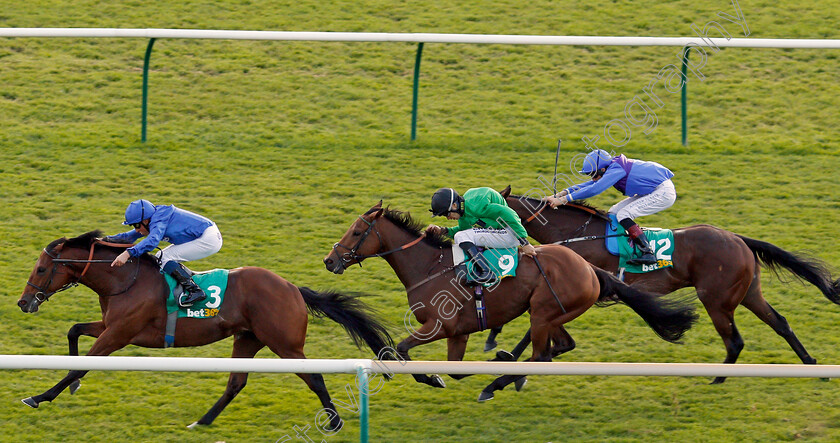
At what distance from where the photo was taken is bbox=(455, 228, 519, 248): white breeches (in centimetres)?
648

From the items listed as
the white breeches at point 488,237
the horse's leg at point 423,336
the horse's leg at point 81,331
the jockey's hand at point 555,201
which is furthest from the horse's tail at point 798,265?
the horse's leg at point 81,331

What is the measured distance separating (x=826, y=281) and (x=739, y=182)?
2.70 meters

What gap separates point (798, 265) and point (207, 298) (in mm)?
3748

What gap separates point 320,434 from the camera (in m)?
5.99

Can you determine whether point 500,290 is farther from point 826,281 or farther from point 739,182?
point 739,182

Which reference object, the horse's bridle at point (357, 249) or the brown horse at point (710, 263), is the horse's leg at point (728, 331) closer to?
the brown horse at point (710, 263)

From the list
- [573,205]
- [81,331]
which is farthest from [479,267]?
[81,331]

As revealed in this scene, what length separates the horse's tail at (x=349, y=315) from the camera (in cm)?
629

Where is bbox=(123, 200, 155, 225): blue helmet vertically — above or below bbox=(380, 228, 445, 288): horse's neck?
above

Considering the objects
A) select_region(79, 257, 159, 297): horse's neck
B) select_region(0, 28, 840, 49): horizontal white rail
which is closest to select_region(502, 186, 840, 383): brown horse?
select_region(79, 257, 159, 297): horse's neck

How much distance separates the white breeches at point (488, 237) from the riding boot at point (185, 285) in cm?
156

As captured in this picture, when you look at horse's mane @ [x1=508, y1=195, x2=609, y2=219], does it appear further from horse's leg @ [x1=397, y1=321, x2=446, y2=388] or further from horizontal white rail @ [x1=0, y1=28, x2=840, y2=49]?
horizontal white rail @ [x1=0, y1=28, x2=840, y2=49]

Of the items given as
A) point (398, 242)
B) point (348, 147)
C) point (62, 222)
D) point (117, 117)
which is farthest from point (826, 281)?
point (117, 117)

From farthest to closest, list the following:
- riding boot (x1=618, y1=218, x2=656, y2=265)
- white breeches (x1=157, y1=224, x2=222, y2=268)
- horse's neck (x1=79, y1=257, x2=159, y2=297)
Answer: riding boot (x1=618, y1=218, x2=656, y2=265), white breeches (x1=157, y1=224, x2=222, y2=268), horse's neck (x1=79, y1=257, x2=159, y2=297)
